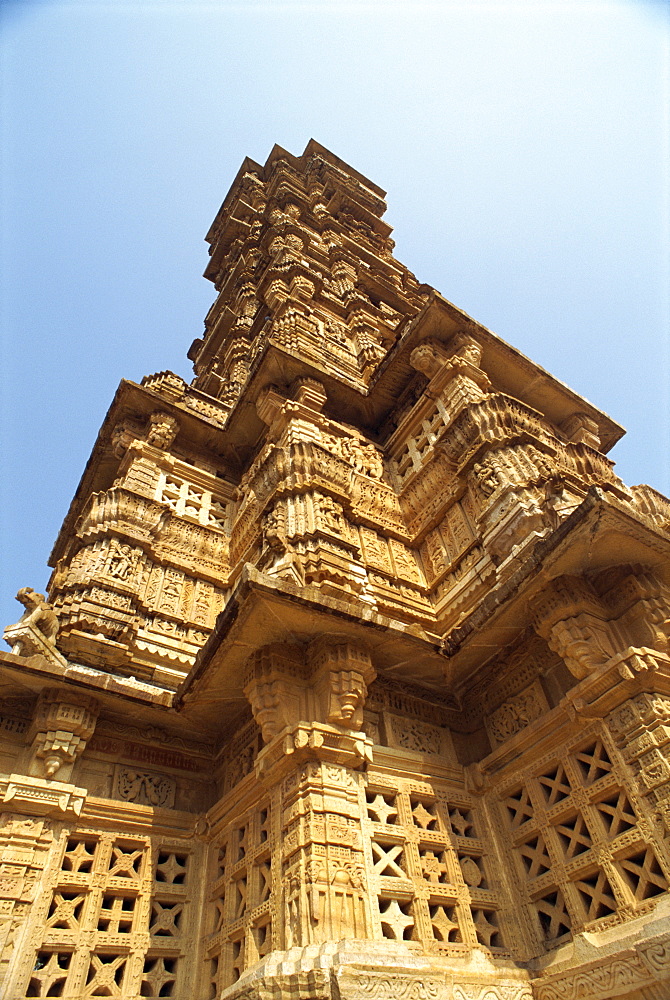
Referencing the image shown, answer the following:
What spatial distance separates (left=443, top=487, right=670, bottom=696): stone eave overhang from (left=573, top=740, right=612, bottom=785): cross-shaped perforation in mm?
1298

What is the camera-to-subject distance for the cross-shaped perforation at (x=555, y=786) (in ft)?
18.1

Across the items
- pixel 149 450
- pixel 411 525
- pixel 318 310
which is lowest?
pixel 411 525

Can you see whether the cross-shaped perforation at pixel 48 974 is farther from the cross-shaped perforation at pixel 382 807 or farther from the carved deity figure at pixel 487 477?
the carved deity figure at pixel 487 477

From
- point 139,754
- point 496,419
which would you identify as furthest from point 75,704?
point 496,419

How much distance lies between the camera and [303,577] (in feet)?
23.4

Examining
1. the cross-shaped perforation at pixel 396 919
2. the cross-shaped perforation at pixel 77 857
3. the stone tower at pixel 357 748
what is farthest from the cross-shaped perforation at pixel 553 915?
the cross-shaped perforation at pixel 77 857

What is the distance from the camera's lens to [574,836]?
521cm

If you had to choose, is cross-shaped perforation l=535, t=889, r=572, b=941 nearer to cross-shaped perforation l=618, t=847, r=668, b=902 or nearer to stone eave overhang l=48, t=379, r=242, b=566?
cross-shaped perforation l=618, t=847, r=668, b=902

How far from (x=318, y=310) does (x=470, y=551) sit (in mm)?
11185

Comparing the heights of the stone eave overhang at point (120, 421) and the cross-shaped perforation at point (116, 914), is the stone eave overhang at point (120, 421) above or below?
above

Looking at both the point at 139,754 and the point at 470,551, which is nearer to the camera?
the point at 139,754

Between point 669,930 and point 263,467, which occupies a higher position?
point 263,467

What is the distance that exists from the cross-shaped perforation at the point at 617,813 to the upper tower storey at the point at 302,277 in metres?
8.80

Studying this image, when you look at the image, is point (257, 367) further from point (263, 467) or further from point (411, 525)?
point (411, 525)
